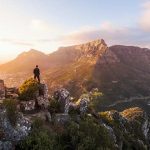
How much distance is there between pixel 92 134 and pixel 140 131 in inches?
2383

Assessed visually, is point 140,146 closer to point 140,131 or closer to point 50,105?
point 140,131

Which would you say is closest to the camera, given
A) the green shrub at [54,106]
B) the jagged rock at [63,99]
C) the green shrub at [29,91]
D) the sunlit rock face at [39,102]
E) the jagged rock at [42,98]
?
the sunlit rock face at [39,102]

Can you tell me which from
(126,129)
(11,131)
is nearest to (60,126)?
(11,131)

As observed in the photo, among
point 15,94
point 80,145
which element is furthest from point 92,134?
point 15,94

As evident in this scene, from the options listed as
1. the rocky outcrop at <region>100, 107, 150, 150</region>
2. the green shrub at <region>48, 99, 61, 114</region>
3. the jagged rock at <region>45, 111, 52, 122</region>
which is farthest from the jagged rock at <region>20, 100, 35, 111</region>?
the rocky outcrop at <region>100, 107, 150, 150</region>

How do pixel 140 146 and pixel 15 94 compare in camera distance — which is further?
pixel 140 146

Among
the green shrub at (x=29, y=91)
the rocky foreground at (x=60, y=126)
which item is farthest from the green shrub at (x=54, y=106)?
the green shrub at (x=29, y=91)

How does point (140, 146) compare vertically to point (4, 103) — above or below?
below

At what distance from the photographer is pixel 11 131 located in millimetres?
57500

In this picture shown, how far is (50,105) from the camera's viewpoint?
240ft

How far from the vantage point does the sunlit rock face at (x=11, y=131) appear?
184 ft

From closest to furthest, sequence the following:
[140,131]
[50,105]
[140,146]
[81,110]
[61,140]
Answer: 1. [61,140]
2. [50,105]
3. [81,110]
4. [140,146]
5. [140,131]

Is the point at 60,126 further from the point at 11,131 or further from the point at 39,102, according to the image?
the point at 11,131

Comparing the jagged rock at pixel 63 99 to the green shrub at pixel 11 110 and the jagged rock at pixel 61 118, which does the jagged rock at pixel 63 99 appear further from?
the green shrub at pixel 11 110
